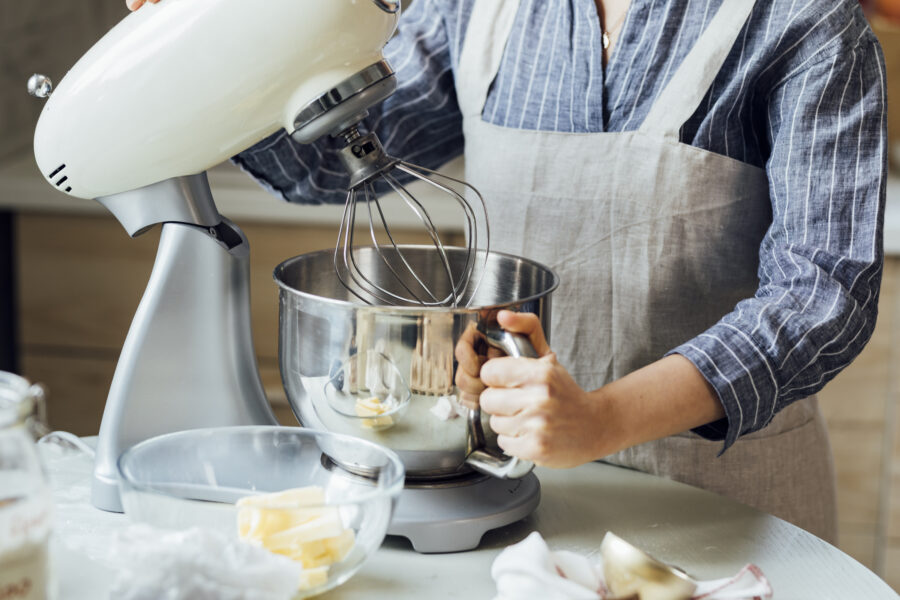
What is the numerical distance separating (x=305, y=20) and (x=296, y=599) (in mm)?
345

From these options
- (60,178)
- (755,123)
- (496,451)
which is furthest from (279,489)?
(755,123)

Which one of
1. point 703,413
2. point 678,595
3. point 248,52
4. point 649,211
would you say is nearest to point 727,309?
point 649,211

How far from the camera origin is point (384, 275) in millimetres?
781

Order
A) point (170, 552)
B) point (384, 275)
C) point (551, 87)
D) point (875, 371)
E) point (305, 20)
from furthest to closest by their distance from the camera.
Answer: point (875, 371)
point (551, 87)
point (384, 275)
point (305, 20)
point (170, 552)

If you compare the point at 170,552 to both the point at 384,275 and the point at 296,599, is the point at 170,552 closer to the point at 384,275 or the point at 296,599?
the point at 296,599

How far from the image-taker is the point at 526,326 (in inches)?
23.5

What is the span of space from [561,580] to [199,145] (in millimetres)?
364

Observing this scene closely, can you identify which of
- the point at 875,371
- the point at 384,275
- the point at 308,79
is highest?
the point at 308,79

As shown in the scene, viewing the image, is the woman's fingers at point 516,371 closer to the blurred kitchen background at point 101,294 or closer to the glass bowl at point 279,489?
the glass bowl at point 279,489

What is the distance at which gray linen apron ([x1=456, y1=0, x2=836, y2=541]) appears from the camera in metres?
0.84

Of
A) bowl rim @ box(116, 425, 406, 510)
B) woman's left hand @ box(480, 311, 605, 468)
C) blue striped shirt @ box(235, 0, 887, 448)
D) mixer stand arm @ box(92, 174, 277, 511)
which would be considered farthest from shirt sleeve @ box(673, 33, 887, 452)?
mixer stand arm @ box(92, 174, 277, 511)

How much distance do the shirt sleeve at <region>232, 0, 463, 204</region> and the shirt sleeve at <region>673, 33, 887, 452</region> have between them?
332 millimetres

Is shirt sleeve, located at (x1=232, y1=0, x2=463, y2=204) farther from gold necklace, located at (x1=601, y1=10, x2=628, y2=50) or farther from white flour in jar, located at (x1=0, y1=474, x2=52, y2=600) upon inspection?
white flour in jar, located at (x1=0, y1=474, x2=52, y2=600)

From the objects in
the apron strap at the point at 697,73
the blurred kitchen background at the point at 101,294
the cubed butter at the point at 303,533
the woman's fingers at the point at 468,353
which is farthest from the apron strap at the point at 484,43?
the blurred kitchen background at the point at 101,294
